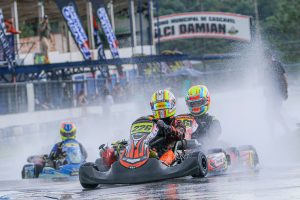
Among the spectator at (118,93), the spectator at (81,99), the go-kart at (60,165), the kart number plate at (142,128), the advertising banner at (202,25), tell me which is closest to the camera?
the kart number plate at (142,128)

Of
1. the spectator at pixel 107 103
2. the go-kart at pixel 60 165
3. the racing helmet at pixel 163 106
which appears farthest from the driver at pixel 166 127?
the spectator at pixel 107 103

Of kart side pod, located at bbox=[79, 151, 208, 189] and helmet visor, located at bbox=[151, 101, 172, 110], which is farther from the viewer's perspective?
helmet visor, located at bbox=[151, 101, 172, 110]

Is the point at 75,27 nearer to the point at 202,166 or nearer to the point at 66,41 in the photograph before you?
the point at 66,41

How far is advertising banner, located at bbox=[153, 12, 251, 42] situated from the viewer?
57000mm

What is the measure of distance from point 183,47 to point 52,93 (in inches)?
1680

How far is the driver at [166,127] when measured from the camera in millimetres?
11633

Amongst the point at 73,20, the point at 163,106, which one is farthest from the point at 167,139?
the point at 73,20

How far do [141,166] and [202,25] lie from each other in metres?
47.4

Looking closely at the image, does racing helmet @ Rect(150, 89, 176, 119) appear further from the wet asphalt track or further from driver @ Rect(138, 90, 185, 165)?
the wet asphalt track

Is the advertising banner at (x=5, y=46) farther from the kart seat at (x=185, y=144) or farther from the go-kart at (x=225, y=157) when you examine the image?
the kart seat at (x=185, y=144)

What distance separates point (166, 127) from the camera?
1163 centimetres

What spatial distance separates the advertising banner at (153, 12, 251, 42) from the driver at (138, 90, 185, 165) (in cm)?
4507

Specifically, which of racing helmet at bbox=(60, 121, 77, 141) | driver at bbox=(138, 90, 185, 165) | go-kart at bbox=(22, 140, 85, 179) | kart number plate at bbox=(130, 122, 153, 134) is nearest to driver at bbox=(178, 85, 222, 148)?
driver at bbox=(138, 90, 185, 165)

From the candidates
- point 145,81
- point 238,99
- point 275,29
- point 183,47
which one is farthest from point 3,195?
point 183,47
